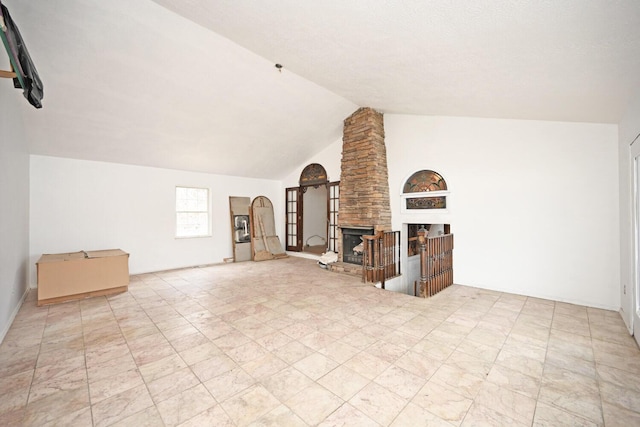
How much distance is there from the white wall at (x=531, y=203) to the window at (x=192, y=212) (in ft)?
17.4

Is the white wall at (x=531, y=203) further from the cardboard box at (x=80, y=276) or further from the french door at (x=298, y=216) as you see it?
the cardboard box at (x=80, y=276)

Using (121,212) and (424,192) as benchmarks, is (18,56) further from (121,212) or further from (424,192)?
(424,192)

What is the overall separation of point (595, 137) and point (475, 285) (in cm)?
278

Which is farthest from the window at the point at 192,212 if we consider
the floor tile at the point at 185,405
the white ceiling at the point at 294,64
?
the floor tile at the point at 185,405

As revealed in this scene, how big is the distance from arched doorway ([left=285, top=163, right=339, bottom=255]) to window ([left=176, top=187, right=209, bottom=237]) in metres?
2.42

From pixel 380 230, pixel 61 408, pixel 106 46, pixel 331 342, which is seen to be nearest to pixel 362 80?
pixel 380 230

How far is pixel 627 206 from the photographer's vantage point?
3.11 meters

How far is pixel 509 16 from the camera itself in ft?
6.38

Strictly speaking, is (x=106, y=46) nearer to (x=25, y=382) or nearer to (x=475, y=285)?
(x=25, y=382)

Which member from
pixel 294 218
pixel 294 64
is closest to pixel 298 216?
pixel 294 218

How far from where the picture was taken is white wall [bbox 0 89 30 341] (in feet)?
9.57

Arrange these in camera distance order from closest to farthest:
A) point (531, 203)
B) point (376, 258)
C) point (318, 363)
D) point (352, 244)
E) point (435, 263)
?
1. point (318, 363)
2. point (531, 203)
3. point (435, 263)
4. point (376, 258)
5. point (352, 244)

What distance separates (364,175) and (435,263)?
2.39 m

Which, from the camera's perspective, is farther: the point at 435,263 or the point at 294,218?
the point at 294,218
